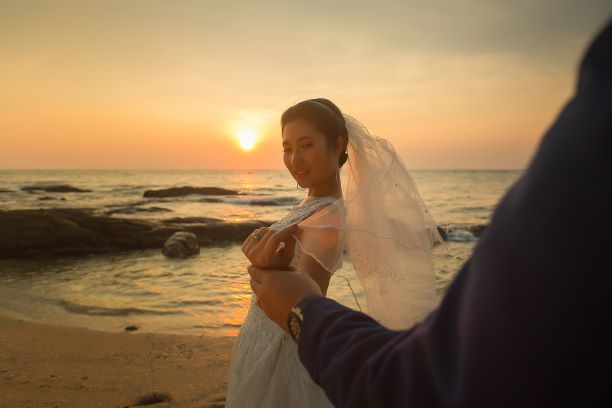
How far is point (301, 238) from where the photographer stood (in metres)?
1.64

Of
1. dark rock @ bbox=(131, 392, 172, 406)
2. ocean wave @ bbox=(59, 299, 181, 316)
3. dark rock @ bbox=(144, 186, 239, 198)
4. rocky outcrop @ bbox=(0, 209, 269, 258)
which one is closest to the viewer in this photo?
dark rock @ bbox=(131, 392, 172, 406)

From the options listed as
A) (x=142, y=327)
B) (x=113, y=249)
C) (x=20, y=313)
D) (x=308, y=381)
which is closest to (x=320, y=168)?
(x=308, y=381)

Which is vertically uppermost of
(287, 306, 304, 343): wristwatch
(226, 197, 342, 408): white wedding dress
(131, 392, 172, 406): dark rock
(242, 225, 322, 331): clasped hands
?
(242, 225, 322, 331): clasped hands

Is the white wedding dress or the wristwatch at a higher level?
the wristwatch

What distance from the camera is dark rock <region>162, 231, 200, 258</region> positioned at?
38.7ft

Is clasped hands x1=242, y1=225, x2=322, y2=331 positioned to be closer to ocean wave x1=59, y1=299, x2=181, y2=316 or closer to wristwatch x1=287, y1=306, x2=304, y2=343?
wristwatch x1=287, y1=306, x2=304, y2=343

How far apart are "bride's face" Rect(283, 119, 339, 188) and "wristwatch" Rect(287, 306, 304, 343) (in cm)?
168

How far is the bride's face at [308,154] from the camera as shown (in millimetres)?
2584

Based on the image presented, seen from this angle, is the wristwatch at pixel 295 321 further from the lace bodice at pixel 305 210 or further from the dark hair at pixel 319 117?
the dark hair at pixel 319 117

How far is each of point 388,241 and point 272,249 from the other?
3.34ft

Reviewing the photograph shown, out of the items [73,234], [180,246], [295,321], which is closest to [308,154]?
[295,321]

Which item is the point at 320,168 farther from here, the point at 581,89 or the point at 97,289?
the point at 97,289

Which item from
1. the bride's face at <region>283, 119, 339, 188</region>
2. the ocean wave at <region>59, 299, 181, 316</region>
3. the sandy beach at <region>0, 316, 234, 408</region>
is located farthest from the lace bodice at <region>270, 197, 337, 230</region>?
the ocean wave at <region>59, 299, 181, 316</region>

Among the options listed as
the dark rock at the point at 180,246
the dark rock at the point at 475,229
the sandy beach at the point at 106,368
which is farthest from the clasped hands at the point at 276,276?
the dark rock at the point at 475,229
